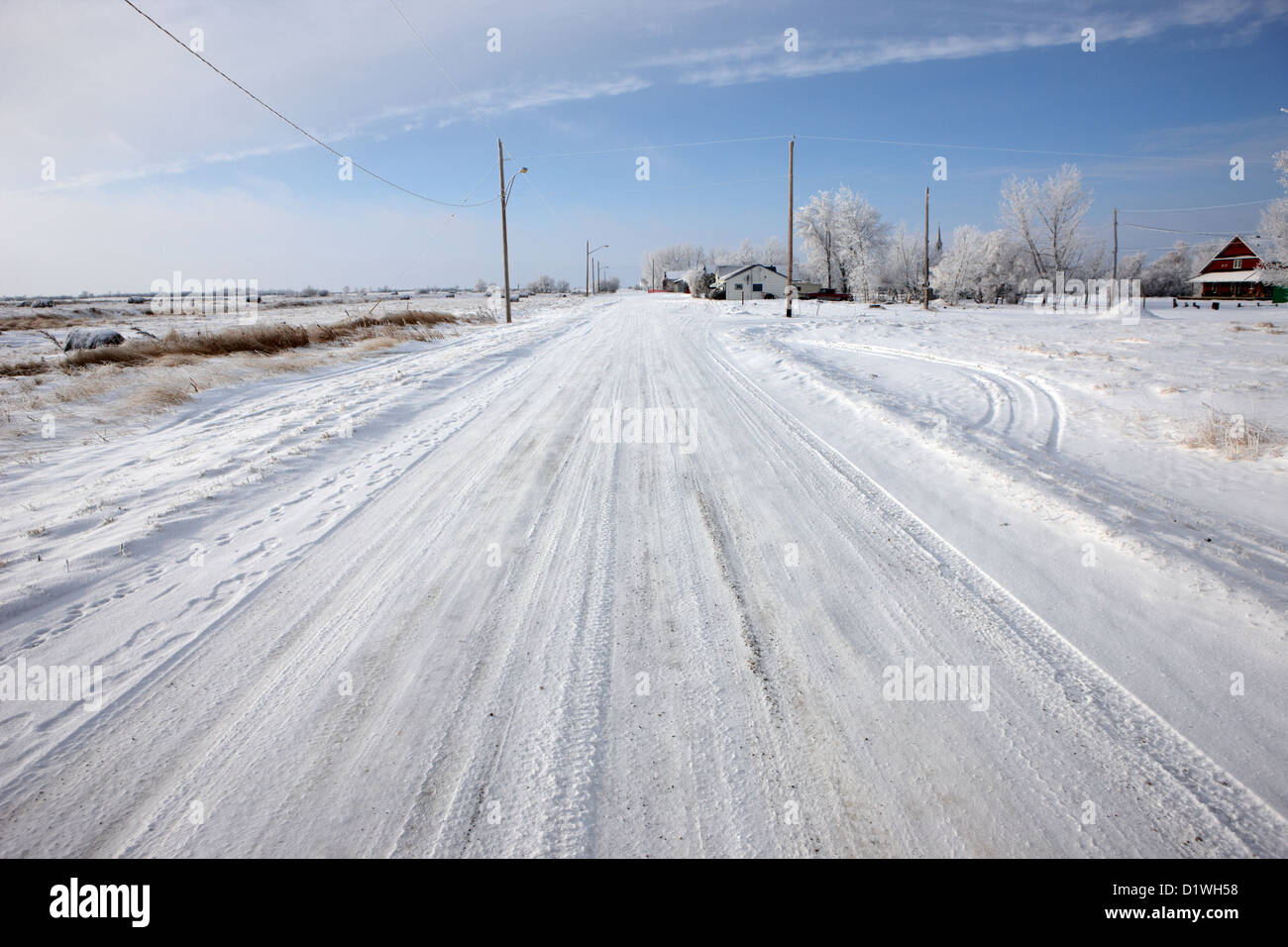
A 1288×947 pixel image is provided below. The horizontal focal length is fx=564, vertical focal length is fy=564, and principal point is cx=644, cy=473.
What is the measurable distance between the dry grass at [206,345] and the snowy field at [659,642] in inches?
327

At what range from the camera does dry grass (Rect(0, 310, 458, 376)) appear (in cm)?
1362

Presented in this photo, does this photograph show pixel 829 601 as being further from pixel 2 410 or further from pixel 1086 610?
pixel 2 410

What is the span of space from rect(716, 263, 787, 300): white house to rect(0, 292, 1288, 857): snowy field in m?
71.6

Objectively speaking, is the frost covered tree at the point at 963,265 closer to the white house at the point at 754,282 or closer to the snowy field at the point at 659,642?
the white house at the point at 754,282

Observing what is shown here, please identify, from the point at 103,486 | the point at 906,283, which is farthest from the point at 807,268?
the point at 103,486

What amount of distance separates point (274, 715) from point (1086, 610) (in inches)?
179

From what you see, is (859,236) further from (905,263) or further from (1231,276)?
(1231,276)

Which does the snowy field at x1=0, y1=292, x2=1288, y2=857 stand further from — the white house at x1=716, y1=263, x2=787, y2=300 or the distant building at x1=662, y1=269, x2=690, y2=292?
the distant building at x1=662, y1=269, x2=690, y2=292

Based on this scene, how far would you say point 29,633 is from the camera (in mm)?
3402

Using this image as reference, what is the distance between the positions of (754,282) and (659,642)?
78.5 meters

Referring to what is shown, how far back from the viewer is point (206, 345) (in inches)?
622

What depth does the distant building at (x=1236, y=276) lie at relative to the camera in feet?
175

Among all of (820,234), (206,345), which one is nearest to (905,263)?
(820,234)

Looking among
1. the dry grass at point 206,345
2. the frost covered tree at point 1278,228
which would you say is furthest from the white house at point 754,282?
the dry grass at point 206,345
